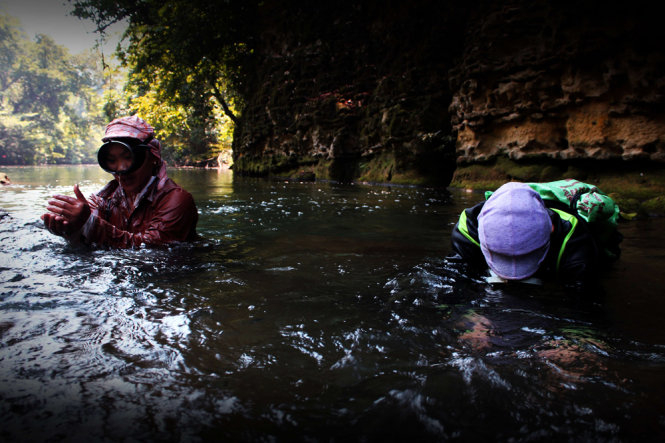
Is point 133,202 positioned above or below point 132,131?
below

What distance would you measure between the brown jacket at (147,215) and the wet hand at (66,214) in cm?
20

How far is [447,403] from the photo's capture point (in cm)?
136

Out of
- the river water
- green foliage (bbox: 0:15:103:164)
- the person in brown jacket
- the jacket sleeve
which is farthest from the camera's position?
green foliage (bbox: 0:15:103:164)

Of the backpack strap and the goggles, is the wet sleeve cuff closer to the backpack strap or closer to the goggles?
the goggles

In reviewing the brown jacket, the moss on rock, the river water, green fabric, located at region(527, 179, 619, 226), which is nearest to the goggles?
the brown jacket

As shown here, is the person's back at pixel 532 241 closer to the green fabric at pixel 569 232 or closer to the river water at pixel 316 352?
the green fabric at pixel 569 232

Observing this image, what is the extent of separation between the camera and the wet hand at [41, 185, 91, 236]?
→ 2930mm

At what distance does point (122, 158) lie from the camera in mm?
3389

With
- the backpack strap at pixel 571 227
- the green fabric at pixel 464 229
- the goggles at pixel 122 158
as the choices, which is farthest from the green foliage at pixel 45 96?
the backpack strap at pixel 571 227

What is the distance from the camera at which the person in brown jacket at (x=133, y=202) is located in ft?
10.6

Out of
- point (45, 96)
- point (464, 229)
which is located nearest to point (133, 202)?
point (464, 229)

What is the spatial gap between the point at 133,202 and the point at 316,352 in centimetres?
272

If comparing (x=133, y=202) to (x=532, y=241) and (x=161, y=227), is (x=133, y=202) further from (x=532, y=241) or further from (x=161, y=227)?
(x=532, y=241)

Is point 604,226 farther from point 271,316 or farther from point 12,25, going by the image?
point 12,25
